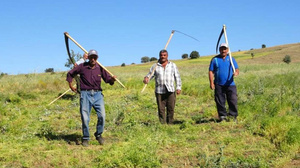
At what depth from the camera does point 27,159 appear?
5141mm

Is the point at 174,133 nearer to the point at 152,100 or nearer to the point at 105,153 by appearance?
the point at 105,153

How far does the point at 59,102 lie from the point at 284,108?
766cm

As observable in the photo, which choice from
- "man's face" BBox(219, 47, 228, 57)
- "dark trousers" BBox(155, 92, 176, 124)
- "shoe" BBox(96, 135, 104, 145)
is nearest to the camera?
"shoe" BBox(96, 135, 104, 145)

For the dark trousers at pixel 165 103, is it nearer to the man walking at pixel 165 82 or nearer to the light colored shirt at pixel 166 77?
the man walking at pixel 165 82

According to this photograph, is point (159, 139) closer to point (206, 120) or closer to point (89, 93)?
point (89, 93)

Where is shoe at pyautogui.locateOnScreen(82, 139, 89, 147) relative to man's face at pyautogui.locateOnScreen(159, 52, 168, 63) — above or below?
below

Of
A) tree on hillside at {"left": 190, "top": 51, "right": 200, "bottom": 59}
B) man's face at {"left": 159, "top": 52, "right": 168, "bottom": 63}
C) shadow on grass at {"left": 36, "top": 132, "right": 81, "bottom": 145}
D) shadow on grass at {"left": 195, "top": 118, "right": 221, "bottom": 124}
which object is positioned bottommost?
shadow on grass at {"left": 195, "top": 118, "right": 221, "bottom": 124}

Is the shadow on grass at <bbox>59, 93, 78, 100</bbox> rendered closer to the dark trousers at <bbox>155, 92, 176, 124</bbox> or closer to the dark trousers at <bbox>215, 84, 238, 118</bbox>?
the dark trousers at <bbox>155, 92, 176, 124</bbox>

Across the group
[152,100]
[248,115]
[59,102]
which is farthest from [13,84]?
[248,115]

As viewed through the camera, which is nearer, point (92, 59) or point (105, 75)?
point (92, 59)

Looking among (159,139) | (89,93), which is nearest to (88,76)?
(89,93)

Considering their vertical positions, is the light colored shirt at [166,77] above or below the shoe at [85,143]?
above

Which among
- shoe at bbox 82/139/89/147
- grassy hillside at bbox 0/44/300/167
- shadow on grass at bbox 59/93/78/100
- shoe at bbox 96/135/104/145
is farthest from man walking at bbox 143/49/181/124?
shadow on grass at bbox 59/93/78/100

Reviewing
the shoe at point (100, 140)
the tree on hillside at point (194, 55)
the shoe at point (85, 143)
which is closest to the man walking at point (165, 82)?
the shoe at point (100, 140)
